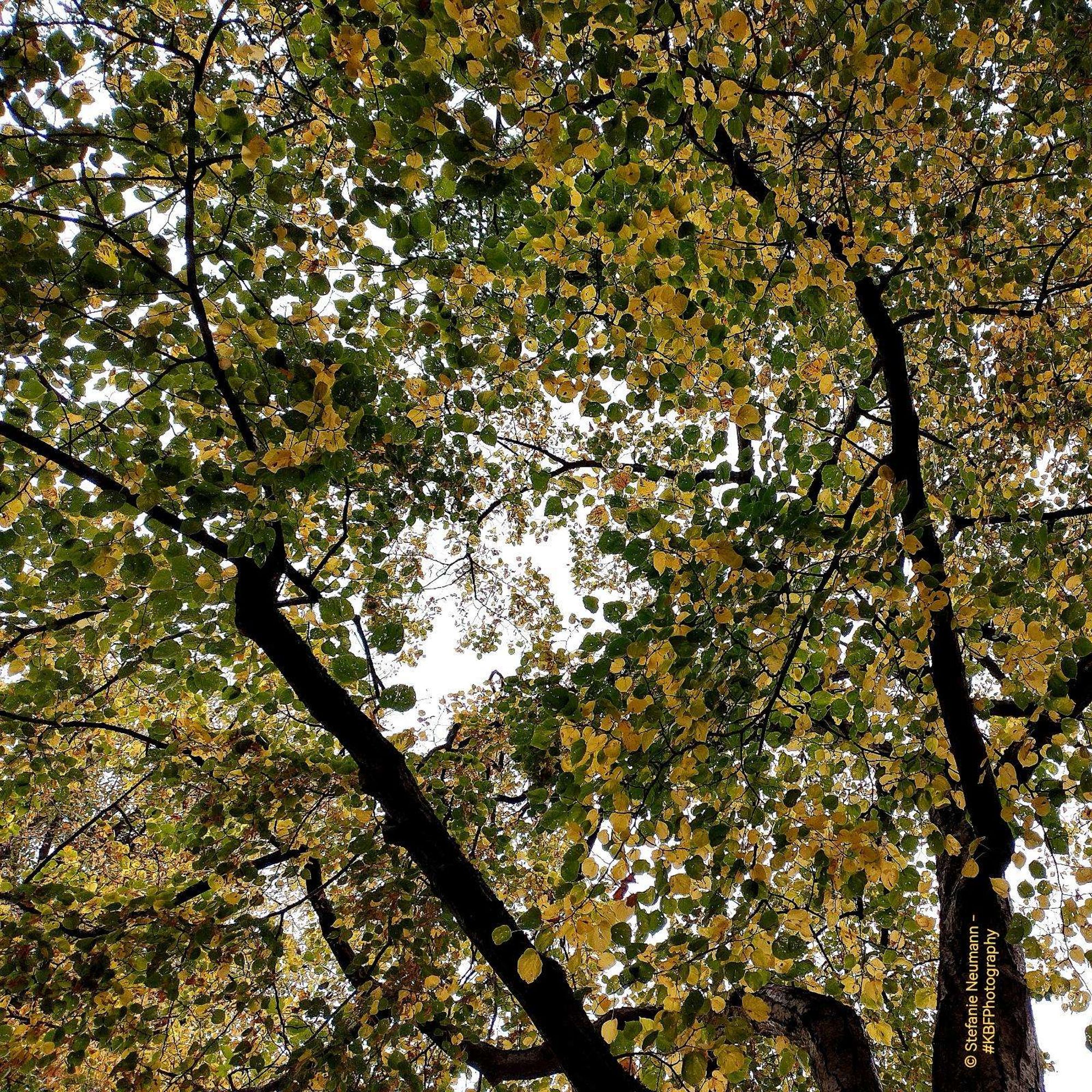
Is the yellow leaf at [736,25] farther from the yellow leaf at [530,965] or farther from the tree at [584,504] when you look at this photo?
the yellow leaf at [530,965]

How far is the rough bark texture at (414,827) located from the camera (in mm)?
3592

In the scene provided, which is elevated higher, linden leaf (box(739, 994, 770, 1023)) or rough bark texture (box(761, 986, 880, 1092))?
rough bark texture (box(761, 986, 880, 1092))

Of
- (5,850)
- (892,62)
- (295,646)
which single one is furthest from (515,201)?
(5,850)

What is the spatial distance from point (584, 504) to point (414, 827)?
3.15 meters

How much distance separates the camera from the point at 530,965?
2.87 metres

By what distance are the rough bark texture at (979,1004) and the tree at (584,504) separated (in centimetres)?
3

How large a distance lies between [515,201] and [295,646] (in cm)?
324

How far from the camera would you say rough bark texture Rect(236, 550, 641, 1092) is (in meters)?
3.59

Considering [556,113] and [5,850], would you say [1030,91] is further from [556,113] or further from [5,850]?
[5,850]

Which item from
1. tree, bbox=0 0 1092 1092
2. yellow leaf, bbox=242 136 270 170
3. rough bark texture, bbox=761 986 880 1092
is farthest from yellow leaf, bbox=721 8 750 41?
rough bark texture, bbox=761 986 880 1092

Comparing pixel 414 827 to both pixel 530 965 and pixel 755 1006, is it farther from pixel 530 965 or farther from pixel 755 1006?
pixel 755 1006

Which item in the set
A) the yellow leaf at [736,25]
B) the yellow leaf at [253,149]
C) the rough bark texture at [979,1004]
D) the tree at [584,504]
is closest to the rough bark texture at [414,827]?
the tree at [584,504]

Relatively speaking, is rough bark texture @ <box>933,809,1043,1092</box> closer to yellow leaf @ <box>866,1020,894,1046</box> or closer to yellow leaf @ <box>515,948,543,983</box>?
yellow leaf @ <box>866,1020,894,1046</box>

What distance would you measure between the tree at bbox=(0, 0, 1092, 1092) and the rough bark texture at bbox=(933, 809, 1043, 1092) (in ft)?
0.09
